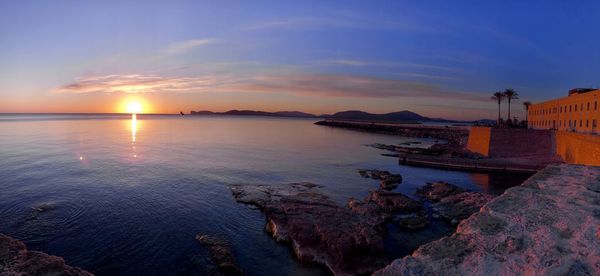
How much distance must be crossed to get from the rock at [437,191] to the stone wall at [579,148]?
9.08 metres

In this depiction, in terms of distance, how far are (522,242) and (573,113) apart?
165 feet

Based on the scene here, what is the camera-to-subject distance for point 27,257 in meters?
9.84

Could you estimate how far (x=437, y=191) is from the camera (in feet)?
90.5

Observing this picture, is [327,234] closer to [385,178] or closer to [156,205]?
[156,205]

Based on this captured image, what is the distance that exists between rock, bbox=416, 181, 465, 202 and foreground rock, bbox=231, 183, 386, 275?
9.76m

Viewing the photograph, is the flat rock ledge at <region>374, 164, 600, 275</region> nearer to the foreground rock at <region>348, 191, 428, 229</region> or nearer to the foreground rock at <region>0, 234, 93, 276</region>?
the foreground rock at <region>0, 234, 93, 276</region>

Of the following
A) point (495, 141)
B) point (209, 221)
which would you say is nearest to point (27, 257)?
point (209, 221)

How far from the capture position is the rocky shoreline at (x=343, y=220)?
1494 cm

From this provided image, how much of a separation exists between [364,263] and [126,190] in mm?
20801

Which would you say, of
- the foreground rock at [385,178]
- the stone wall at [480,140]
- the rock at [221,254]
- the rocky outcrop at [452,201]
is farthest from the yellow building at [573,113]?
the rock at [221,254]

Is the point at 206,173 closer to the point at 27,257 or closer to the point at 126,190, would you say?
the point at 126,190

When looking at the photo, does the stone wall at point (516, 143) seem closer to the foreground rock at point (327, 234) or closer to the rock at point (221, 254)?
the foreground rock at point (327, 234)

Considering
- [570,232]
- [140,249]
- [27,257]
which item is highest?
[570,232]

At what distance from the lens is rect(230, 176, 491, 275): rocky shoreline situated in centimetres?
1494
